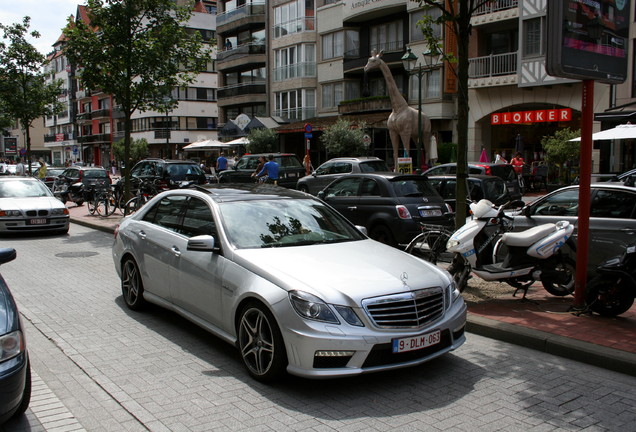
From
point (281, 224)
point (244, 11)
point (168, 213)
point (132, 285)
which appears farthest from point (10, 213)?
point (244, 11)

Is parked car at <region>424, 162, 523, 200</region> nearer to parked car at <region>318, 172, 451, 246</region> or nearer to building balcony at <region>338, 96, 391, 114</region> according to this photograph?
parked car at <region>318, 172, 451, 246</region>

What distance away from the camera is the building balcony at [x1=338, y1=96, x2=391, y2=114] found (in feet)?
117

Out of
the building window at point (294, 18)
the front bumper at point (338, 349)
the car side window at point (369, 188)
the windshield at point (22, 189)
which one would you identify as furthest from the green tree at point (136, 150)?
the front bumper at point (338, 349)

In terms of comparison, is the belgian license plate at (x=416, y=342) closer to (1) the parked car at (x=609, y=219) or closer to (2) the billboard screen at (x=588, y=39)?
(2) the billboard screen at (x=588, y=39)

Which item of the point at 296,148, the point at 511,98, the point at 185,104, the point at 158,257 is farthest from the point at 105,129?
the point at 158,257

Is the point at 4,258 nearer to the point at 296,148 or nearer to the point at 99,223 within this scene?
the point at 99,223

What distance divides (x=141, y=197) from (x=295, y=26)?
3025cm

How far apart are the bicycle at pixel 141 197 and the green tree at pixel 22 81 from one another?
14.4 metres

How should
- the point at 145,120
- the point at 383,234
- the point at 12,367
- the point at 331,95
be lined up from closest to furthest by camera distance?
the point at 12,367 → the point at 383,234 → the point at 331,95 → the point at 145,120

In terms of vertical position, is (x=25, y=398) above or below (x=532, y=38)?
below

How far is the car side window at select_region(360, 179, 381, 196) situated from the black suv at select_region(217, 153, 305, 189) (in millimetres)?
10971

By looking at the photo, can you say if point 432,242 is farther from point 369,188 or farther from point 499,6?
point 499,6

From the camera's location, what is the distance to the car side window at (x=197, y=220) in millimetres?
5844

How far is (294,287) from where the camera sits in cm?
456
